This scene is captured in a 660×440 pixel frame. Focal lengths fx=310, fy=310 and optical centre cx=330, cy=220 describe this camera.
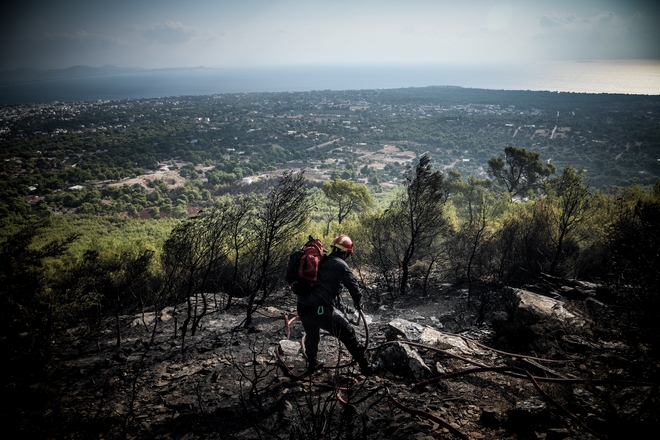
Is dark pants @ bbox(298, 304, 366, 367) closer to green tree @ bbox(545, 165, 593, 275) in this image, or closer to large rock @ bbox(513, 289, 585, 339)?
large rock @ bbox(513, 289, 585, 339)

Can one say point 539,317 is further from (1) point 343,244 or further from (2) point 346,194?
(2) point 346,194

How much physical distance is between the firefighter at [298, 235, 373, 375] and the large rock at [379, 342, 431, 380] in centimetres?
36

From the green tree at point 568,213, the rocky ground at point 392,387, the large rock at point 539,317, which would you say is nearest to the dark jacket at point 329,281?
the rocky ground at point 392,387

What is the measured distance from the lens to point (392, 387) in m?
4.90

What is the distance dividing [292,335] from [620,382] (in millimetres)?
6365

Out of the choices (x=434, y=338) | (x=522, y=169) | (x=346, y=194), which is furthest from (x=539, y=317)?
(x=522, y=169)

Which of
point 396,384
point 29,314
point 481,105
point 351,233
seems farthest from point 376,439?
point 481,105

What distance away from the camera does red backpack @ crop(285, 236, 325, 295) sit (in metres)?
5.24

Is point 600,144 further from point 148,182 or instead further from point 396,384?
point 148,182

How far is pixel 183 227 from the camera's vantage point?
8375 mm

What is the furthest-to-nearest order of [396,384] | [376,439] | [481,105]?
[481,105], [396,384], [376,439]

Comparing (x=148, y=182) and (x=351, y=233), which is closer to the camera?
(x=351, y=233)

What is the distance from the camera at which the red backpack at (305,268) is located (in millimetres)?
5242

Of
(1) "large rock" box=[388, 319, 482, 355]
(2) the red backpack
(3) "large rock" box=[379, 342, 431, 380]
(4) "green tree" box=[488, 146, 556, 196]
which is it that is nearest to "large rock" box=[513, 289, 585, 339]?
(1) "large rock" box=[388, 319, 482, 355]
